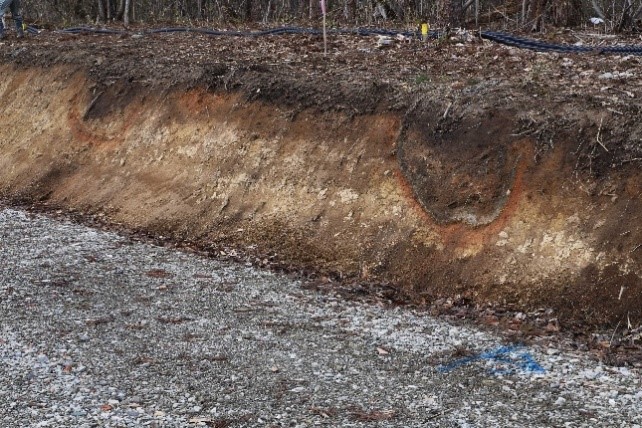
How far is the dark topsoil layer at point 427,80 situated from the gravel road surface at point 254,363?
2.28 ft

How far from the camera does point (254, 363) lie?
5.91m

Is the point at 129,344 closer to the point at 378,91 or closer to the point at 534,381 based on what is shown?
the point at 534,381

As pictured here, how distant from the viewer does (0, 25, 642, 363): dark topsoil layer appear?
7.34 metres

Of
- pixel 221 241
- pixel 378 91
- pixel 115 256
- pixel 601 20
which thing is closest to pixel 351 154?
pixel 378 91

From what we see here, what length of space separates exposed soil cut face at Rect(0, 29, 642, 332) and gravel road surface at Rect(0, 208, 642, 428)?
0.88 meters

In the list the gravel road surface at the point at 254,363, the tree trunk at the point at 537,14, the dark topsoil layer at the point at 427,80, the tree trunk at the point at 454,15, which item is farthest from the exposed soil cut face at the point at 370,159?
the tree trunk at the point at 537,14

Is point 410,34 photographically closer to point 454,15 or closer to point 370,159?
point 454,15

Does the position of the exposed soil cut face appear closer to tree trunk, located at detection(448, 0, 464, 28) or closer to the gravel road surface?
tree trunk, located at detection(448, 0, 464, 28)

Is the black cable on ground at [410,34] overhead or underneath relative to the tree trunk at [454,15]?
underneath

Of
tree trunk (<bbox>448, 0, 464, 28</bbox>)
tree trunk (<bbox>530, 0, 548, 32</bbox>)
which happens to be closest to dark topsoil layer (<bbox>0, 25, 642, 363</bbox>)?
tree trunk (<bbox>448, 0, 464, 28</bbox>)

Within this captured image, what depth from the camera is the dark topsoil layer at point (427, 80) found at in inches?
289

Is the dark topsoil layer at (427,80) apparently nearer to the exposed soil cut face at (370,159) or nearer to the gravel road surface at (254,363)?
the exposed soil cut face at (370,159)

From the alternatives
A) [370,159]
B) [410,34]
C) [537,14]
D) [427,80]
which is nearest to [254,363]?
[370,159]

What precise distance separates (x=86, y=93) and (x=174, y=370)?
7409 millimetres
